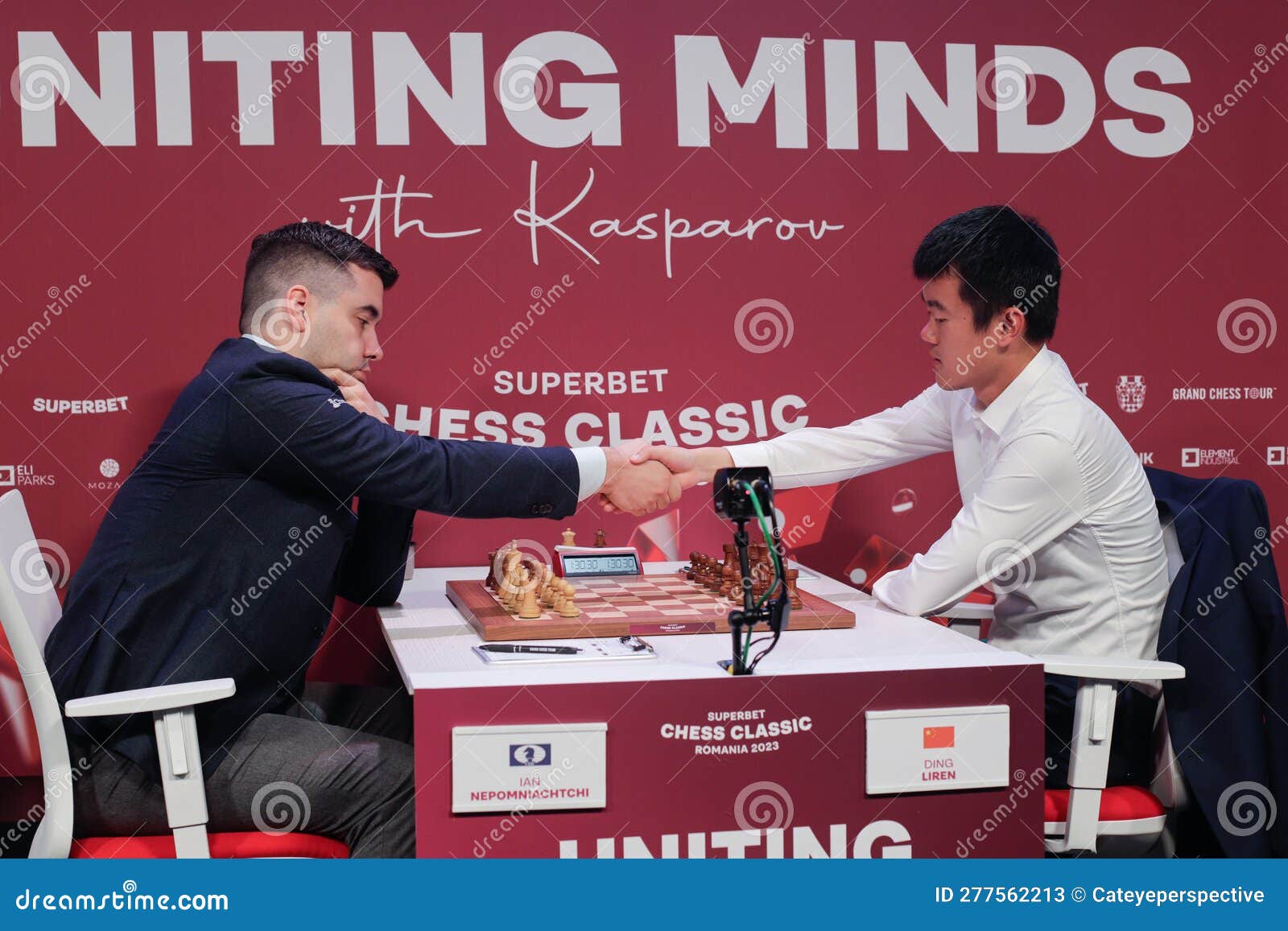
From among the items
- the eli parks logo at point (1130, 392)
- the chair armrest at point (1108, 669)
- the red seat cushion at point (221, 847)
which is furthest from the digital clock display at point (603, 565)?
the eli parks logo at point (1130, 392)

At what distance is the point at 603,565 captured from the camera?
10.2 feet

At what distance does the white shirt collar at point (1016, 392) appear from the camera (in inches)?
106

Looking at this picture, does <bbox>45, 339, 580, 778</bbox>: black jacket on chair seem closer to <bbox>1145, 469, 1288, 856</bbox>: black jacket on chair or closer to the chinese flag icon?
the chinese flag icon

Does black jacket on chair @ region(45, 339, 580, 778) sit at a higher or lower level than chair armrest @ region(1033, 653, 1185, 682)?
higher

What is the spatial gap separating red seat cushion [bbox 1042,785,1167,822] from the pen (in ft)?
3.13

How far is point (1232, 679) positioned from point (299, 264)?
2.06 m

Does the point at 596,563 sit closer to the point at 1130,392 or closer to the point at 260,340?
the point at 260,340

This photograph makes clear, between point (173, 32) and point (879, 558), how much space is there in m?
2.54

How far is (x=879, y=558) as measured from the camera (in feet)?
12.2

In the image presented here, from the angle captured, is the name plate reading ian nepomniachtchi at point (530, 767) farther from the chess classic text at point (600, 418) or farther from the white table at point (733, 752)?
the chess classic text at point (600, 418)

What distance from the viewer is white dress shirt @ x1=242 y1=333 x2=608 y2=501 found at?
251cm

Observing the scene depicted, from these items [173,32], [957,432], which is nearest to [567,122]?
[173,32]

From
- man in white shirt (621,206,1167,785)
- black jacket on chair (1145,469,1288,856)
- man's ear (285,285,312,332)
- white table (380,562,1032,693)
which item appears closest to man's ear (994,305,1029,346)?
man in white shirt (621,206,1167,785)

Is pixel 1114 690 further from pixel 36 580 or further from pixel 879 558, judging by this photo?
pixel 36 580
